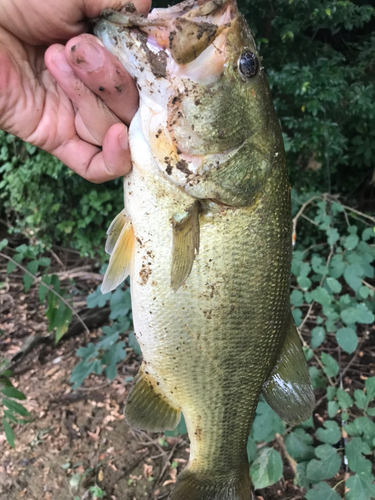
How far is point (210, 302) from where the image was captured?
1146mm

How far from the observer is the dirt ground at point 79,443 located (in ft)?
7.69

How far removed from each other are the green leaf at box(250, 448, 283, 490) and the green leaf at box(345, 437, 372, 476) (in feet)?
1.05

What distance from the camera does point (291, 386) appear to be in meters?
1.31

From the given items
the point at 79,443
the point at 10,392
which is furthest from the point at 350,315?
the point at 79,443

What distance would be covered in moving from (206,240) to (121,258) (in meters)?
0.30

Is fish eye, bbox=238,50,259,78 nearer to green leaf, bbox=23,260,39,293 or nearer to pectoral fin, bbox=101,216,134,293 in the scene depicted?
pectoral fin, bbox=101,216,134,293

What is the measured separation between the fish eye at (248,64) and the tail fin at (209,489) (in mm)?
1360

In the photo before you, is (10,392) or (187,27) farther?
(10,392)

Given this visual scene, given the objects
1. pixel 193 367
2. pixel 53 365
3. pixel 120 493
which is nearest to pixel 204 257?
pixel 193 367

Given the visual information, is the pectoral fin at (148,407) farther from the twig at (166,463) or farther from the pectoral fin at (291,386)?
the twig at (166,463)

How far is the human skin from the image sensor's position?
1037 millimetres

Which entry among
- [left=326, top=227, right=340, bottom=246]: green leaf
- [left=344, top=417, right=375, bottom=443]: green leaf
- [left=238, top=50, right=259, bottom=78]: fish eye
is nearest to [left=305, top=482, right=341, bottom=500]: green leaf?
[left=344, top=417, right=375, bottom=443]: green leaf

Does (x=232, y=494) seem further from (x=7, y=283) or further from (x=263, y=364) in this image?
(x=7, y=283)

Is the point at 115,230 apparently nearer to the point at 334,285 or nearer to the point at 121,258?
the point at 121,258
